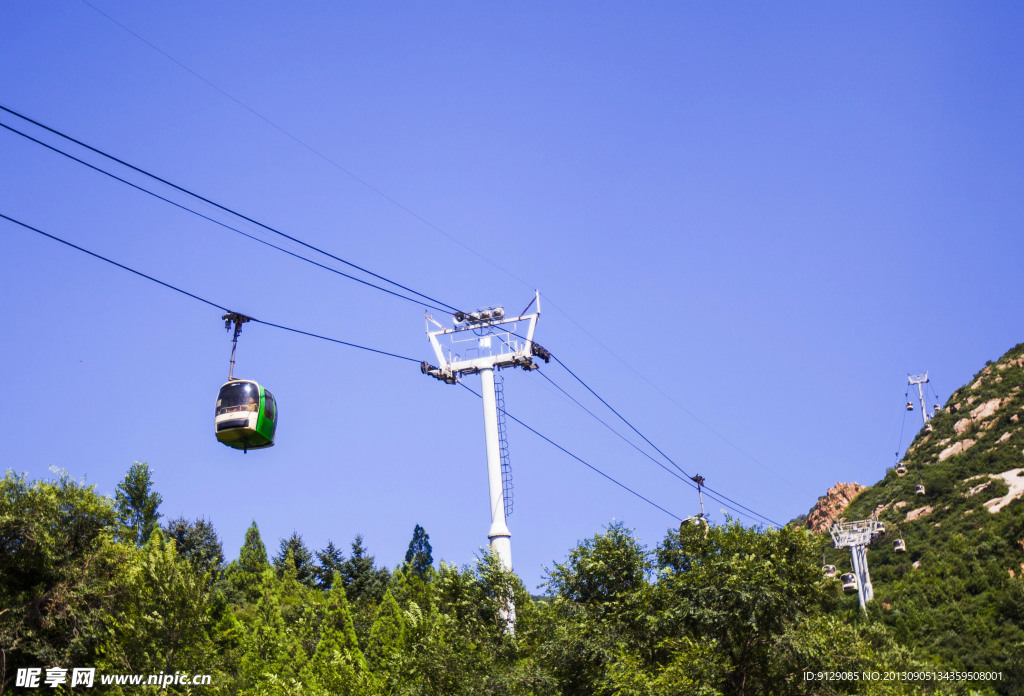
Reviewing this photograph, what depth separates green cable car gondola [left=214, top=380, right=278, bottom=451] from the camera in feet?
83.3

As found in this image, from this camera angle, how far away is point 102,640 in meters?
37.0

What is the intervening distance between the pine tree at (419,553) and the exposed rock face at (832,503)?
61.2m

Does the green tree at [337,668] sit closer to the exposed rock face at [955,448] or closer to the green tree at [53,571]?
the green tree at [53,571]

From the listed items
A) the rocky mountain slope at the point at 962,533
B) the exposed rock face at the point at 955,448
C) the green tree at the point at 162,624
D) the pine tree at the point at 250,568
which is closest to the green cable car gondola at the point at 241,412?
the green tree at the point at 162,624

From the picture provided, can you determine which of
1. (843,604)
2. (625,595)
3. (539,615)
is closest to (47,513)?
(539,615)

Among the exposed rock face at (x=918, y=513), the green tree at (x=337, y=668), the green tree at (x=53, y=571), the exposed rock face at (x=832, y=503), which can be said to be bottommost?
the green tree at (x=337, y=668)

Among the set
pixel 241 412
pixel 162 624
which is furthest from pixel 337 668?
pixel 241 412

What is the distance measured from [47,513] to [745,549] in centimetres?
2845

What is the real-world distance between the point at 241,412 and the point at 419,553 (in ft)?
155

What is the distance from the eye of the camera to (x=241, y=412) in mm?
25375

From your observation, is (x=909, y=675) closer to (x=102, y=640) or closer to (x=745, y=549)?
(x=745, y=549)

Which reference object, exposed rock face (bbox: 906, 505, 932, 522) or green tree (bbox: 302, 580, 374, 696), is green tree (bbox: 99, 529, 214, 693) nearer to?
green tree (bbox: 302, 580, 374, 696)

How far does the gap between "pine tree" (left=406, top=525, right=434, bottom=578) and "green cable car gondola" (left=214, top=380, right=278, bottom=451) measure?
143 ft

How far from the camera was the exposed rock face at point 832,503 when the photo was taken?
11638cm
